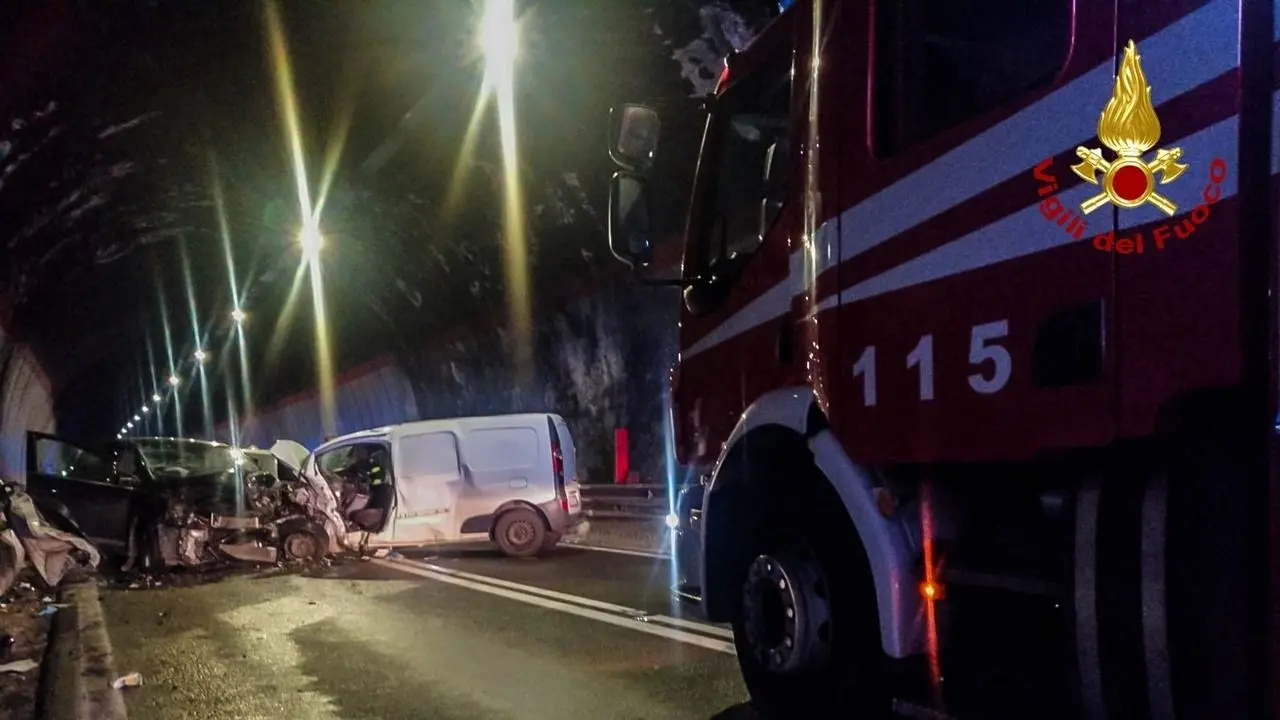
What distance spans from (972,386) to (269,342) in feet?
124

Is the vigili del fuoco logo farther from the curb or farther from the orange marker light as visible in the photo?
the curb

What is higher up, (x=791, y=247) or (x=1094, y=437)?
(x=791, y=247)

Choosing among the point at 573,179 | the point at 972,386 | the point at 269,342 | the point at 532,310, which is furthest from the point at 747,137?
the point at 269,342

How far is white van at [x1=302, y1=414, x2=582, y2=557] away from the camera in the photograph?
1253cm

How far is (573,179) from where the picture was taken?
55.6 feet

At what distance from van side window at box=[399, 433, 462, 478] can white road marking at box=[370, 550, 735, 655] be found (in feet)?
4.20

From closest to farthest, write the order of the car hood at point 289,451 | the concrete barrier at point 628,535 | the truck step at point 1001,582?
the truck step at point 1001,582 < the concrete barrier at point 628,535 < the car hood at point 289,451

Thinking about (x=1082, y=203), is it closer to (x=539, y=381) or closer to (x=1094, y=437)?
(x=1094, y=437)

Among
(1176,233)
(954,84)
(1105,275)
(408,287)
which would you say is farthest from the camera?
(408,287)

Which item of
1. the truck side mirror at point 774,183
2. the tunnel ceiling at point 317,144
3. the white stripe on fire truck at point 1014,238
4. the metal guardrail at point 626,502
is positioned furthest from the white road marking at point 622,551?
the white stripe on fire truck at point 1014,238

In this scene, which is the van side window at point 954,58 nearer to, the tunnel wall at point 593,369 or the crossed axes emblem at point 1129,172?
the crossed axes emblem at point 1129,172

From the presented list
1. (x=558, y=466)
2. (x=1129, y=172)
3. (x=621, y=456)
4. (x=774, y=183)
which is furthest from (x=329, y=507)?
(x=1129, y=172)

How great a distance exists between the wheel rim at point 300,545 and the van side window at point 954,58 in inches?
389

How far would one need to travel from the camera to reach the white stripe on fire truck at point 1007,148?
102 inches
